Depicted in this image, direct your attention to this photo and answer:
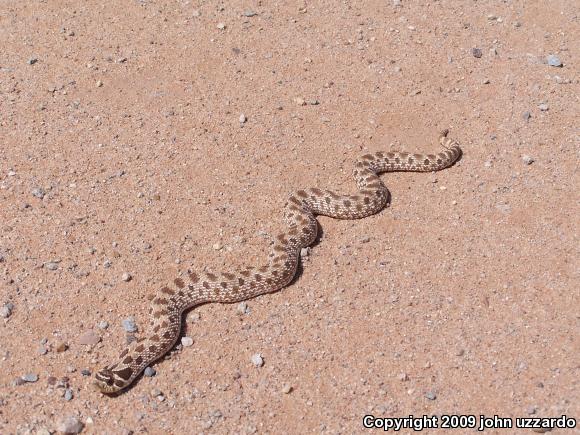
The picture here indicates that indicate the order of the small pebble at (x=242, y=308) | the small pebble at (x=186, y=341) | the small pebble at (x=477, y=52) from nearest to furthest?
the small pebble at (x=186, y=341)
the small pebble at (x=242, y=308)
the small pebble at (x=477, y=52)

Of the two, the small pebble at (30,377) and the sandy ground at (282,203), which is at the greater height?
the sandy ground at (282,203)

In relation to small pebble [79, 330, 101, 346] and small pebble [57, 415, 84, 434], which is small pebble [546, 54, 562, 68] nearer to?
small pebble [79, 330, 101, 346]

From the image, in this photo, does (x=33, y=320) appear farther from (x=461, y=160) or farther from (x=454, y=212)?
(x=461, y=160)

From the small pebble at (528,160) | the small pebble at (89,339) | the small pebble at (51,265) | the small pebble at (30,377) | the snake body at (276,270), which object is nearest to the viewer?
the small pebble at (30,377)

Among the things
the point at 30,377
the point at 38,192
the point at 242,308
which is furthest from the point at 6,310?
the point at 242,308

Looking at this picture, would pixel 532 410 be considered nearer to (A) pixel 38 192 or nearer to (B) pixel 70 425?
(B) pixel 70 425

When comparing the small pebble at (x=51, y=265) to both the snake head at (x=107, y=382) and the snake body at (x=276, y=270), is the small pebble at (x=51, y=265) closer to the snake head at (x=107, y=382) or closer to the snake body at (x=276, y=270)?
the snake body at (x=276, y=270)

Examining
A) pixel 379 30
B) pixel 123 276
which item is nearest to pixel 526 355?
pixel 123 276

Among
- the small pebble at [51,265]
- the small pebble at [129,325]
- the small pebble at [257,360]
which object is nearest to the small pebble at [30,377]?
the small pebble at [129,325]
